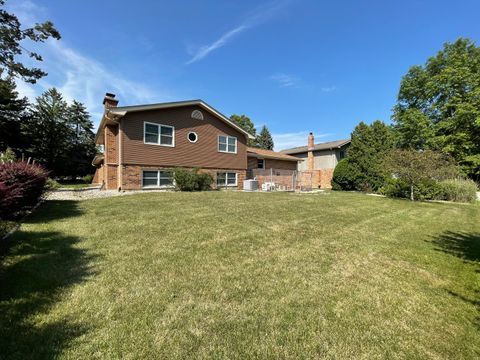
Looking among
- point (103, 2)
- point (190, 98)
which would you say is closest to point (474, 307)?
point (103, 2)

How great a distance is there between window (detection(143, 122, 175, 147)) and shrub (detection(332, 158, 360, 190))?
581 inches

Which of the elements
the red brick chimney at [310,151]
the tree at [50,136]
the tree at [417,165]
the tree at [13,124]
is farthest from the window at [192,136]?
the tree at [50,136]

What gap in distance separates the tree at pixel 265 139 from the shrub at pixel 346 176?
107 ft

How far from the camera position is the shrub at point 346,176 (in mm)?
21266

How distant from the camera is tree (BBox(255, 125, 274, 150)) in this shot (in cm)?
5441

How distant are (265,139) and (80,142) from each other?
3713cm

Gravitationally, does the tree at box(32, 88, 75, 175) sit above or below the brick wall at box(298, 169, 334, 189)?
above

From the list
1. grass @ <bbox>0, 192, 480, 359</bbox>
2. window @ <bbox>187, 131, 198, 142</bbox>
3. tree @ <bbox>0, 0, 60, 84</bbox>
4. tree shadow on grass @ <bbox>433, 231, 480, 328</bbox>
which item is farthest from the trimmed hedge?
tree @ <bbox>0, 0, 60, 84</bbox>

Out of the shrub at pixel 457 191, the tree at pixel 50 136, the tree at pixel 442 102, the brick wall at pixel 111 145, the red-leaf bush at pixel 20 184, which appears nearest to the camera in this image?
the red-leaf bush at pixel 20 184

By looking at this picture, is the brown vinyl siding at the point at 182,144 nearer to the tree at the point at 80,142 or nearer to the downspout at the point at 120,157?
the downspout at the point at 120,157

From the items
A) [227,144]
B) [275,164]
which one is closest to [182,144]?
[227,144]

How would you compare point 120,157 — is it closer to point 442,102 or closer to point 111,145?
point 111,145

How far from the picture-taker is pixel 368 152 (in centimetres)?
2078

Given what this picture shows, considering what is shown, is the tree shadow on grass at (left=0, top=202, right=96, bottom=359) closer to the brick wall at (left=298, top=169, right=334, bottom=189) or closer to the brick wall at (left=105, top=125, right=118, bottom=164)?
the brick wall at (left=105, top=125, right=118, bottom=164)
